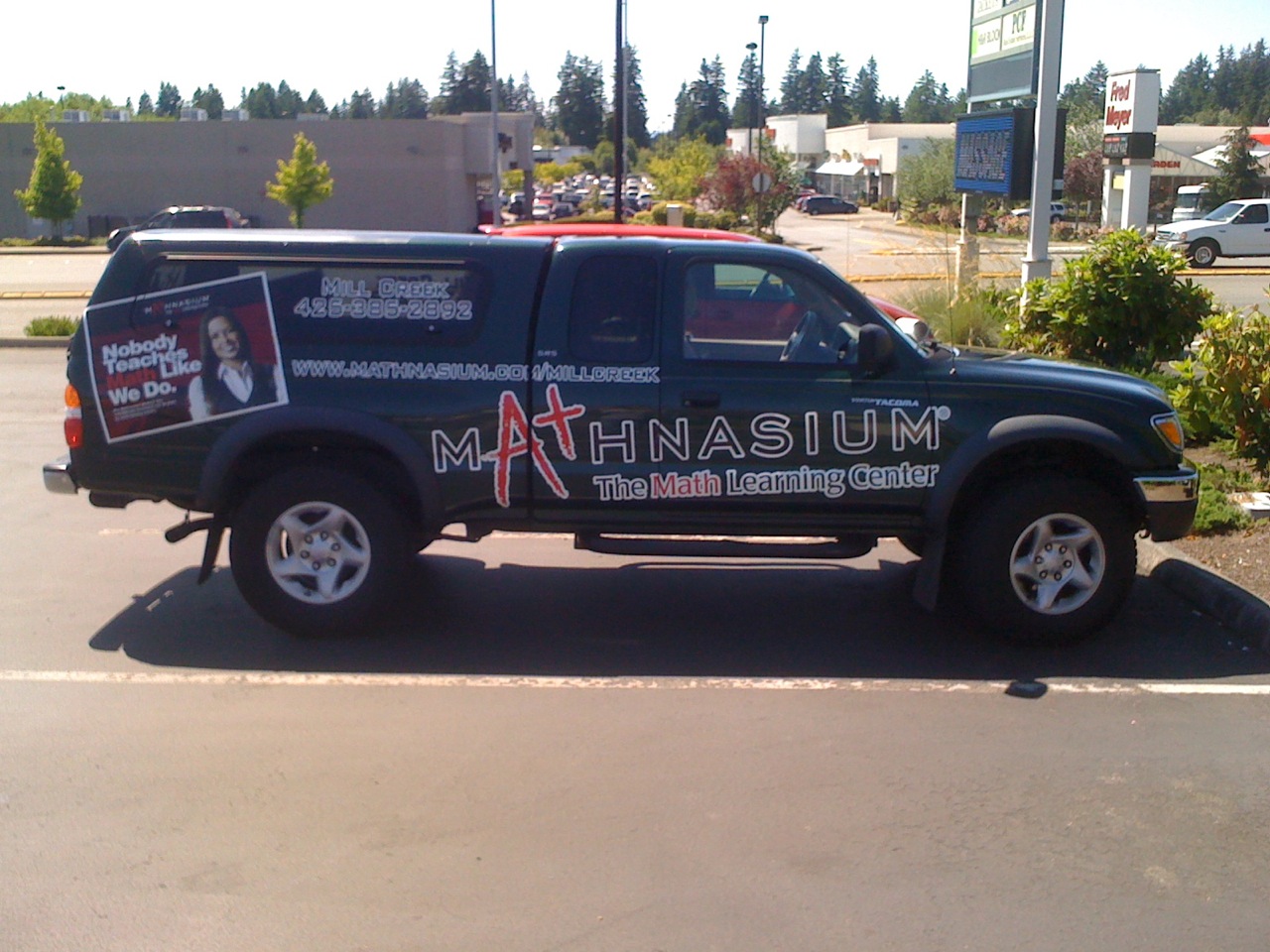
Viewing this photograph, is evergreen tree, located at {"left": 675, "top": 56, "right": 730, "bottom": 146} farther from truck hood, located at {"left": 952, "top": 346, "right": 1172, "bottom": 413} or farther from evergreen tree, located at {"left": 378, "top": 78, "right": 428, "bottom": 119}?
truck hood, located at {"left": 952, "top": 346, "right": 1172, "bottom": 413}

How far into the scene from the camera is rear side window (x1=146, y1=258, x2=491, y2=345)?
20.0ft

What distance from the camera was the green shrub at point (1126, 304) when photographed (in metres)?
11.3

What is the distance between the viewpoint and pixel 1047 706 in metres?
5.58

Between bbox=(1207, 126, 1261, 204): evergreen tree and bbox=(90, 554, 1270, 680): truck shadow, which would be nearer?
bbox=(90, 554, 1270, 680): truck shadow

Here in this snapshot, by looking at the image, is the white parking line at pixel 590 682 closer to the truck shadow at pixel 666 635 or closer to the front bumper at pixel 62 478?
the truck shadow at pixel 666 635

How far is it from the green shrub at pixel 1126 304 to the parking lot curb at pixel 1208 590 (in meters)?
4.07

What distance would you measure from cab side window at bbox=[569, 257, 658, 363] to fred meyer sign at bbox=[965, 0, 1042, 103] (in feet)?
30.7

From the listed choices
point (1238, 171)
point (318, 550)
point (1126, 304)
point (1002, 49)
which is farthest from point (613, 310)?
point (1238, 171)

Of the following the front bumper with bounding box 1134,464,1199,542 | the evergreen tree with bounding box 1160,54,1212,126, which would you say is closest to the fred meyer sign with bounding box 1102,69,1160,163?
the front bumper with bounding box 1134,464,1199,542

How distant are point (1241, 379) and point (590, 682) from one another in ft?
17.4

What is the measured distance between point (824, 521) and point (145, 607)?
366cm

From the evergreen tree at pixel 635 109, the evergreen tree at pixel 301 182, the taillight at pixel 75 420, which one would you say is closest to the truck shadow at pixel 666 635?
the taillight at pixel 75 420

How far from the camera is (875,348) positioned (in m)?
5.91

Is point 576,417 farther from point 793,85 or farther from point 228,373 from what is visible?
point 793,85
